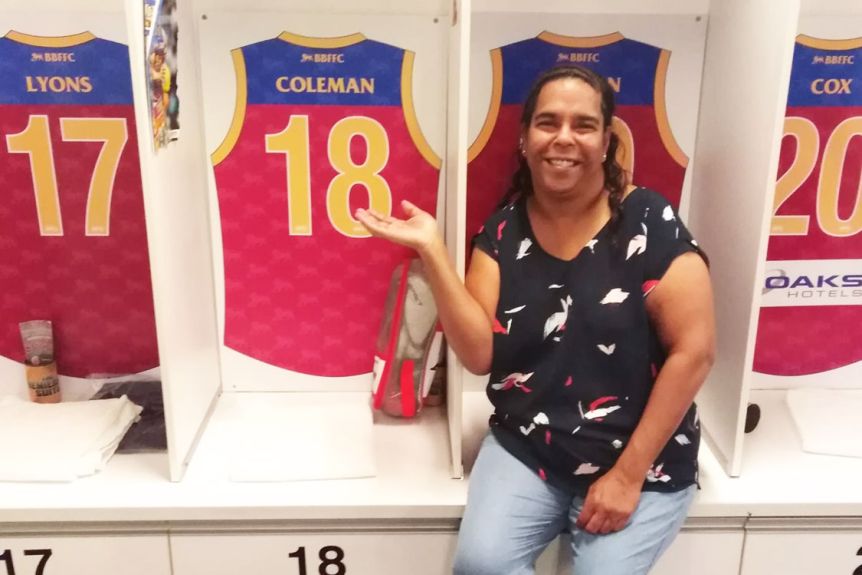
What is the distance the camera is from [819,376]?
1954 mm

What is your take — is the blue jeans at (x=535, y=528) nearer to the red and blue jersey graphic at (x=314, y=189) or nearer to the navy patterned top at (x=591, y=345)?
the navy patterned top at (x=591, y=345)

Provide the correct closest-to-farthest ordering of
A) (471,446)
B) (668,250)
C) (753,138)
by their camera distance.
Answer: (668,250) → (753,138) → (471,446)

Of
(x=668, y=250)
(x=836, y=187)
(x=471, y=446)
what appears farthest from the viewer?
(x=836, y=187)

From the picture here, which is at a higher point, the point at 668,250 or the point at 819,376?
the point at 668,250

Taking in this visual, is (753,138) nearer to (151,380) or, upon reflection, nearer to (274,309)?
(274,309)

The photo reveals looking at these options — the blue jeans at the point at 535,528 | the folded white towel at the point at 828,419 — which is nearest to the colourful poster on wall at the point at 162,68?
the blue jeans at the point at 535,528

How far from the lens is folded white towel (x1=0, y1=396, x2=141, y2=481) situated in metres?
1.57

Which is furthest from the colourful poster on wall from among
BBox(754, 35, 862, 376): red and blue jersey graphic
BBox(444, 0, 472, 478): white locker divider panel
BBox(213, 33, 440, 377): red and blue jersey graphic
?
BBox(754, 35, 862, 376): red and blue jersey graphic

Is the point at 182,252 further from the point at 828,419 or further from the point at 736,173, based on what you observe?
the point at 828,419

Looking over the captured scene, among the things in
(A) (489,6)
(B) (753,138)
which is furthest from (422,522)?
(A) (489,6)

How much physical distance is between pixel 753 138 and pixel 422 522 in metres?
0.92

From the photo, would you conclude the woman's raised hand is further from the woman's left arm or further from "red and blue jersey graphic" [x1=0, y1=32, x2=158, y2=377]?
"red and blue jersey graphic" [x1=0, y1=32, x2=158, y2=377]

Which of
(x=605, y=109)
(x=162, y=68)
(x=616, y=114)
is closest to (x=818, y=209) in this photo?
(x=616, y=114)

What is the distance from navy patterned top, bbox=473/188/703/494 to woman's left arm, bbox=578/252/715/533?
0.09 feet
